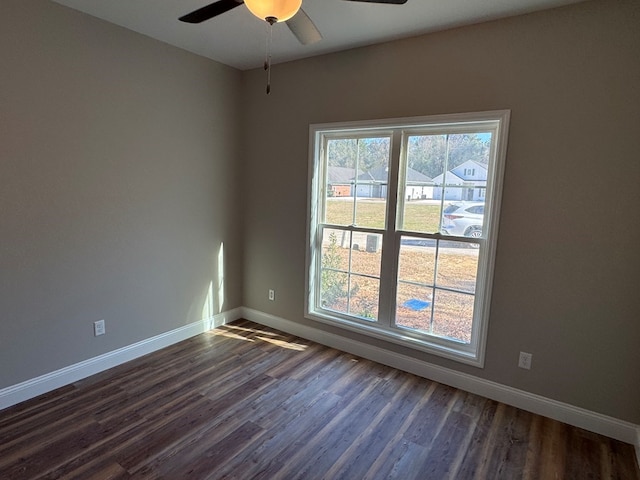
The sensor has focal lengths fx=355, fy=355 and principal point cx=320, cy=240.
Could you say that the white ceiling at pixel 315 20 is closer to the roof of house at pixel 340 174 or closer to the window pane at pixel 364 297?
the roof of house at pixel 340 174

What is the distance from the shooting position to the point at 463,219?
2.73 meters

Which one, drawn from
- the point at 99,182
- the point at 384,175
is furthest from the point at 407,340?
the point at 99,182

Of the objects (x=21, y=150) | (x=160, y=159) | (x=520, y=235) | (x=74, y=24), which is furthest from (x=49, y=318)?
(x=520, y=235)

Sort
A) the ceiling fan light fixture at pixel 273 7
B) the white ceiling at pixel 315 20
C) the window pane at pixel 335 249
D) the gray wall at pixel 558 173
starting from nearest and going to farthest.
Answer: the ceiling fan light fixture at pixel 273 7 → the gray wall at pixel 558 173 → the white ceiling at pixel 315 20 → the window pane at pixel 335 249

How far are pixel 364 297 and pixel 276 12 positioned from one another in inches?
95.6

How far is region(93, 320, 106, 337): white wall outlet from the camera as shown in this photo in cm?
279

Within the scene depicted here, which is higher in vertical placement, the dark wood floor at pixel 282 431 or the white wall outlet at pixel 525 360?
the white wall outlet at pixel 525 360

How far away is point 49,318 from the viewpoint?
253cm

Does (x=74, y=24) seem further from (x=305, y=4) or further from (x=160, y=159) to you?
(x=305, y=4)

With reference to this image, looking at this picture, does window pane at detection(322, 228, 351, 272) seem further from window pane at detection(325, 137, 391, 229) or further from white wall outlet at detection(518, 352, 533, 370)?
white wall outlet at detection(518, 352, 533, 370)

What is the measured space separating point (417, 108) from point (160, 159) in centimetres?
219

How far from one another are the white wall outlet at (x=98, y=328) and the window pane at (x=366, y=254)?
2.14 m

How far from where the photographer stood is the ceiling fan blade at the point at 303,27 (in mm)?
1745

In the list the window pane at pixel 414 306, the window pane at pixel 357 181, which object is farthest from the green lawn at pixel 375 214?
the window pane at pixel 414 306
